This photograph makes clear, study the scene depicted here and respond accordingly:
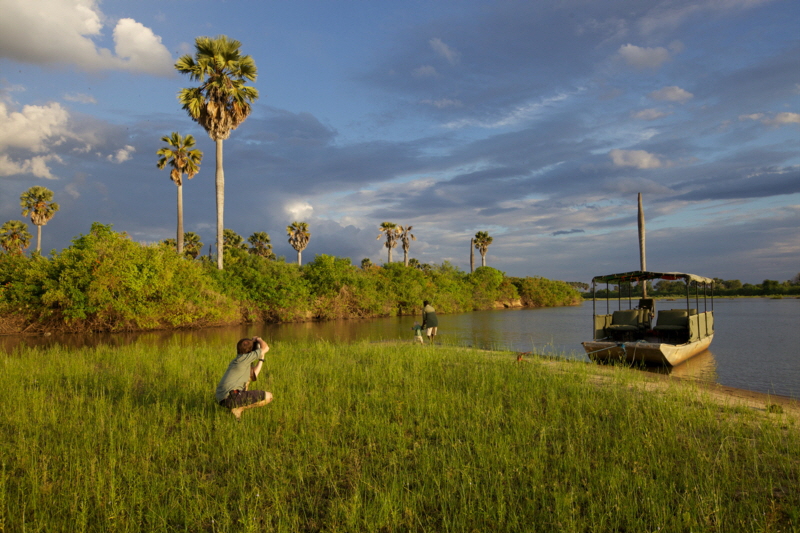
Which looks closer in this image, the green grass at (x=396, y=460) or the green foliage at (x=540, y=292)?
the green grass at (x=396, y=460)

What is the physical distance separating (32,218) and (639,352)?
2384 inches

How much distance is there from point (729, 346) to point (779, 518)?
21.7 m

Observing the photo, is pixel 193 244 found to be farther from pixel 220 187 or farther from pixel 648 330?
pixel 648 330

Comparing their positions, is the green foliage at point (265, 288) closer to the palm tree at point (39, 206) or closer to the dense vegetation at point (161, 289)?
the dense vegetation at point (161, 289)

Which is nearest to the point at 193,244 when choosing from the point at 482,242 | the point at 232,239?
the point at 232,239

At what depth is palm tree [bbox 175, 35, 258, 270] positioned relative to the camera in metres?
33.3

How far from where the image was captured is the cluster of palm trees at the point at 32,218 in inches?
1962

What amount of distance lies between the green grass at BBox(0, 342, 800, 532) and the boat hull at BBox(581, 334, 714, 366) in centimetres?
614

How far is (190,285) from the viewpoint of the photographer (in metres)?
31.1

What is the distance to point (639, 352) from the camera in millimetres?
14711

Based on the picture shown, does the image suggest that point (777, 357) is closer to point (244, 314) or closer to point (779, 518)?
point (779, 518)

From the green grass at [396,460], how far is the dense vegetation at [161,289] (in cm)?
2043

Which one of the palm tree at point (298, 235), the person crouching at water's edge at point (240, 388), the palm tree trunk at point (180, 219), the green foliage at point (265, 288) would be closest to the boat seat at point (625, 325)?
the person crouching at water's edge at point (240, 388)

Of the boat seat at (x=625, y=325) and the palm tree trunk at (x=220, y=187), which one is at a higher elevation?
the palm tree trunk at (x=220, y=187)
